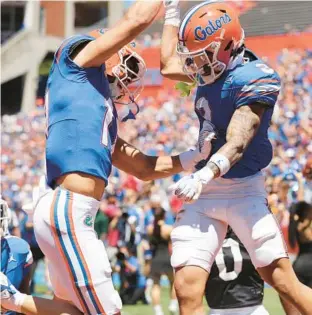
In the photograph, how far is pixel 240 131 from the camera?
393 cm

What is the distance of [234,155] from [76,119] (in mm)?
786

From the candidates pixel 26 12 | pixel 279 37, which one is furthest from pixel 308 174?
pixel 26 12

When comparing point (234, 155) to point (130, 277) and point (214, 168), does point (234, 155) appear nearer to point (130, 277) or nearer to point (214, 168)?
point (214, 168)

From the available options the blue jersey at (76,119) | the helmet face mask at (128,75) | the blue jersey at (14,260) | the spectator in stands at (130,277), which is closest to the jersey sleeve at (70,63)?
the blue jersey at (76,119)

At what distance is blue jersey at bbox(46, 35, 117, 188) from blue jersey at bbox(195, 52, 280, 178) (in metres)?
0.61

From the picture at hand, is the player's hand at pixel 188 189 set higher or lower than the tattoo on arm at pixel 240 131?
lower

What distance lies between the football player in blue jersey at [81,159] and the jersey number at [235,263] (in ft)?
5.11

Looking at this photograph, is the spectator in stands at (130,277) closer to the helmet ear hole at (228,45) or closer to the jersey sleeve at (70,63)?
the helmet ear hole at (228,45)

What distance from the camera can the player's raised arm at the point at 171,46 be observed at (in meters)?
4.67

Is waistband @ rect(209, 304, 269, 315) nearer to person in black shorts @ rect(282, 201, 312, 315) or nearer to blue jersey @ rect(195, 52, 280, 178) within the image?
blue jersey @ rect(195, 52, 280, 178)

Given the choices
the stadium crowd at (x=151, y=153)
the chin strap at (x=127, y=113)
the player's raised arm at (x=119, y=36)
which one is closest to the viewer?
the player's raised arm at (x=119, y=36)

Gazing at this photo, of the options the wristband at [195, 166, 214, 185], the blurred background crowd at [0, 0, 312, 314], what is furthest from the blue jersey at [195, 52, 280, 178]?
the blurred background crowd at [0, 0, 312, 314]

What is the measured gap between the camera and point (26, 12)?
29016 millimetres

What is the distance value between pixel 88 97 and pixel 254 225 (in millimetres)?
1110
